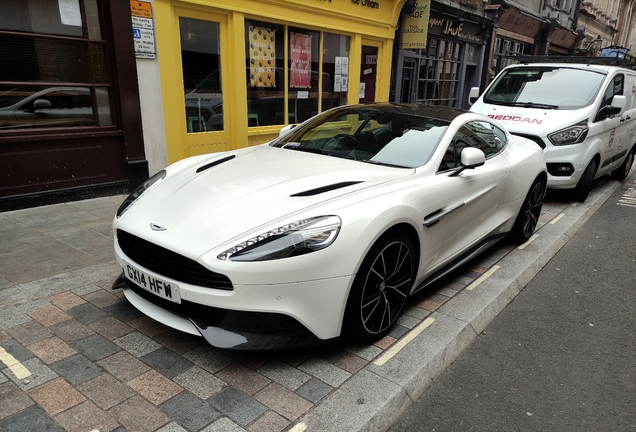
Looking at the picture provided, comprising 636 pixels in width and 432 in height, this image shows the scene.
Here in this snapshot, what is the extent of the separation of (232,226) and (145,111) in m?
4.52

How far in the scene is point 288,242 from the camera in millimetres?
2436

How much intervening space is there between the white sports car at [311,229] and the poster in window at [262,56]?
4.24m

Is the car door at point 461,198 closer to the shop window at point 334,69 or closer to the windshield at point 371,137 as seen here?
the windshield at point 371,137

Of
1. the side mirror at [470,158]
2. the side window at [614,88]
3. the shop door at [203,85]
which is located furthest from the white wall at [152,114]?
the side window at [614,88]

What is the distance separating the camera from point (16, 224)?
488cm

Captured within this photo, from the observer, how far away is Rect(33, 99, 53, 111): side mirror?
551 centimetres

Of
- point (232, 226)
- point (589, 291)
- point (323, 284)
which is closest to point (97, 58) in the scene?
point (232, 226)

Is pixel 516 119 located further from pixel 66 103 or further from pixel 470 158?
pixel 66 103

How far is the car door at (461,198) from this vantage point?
3277mm

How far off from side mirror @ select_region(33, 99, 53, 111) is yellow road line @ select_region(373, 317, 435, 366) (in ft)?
16.9

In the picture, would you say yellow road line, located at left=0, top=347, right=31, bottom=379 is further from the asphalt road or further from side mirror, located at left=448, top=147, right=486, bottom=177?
side mirror, located at left=448, top=147, right=486, bottom=177

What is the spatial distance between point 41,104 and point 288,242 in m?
4.73

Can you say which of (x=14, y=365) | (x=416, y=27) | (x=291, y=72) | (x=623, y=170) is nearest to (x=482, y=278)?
(x=14, y=365)

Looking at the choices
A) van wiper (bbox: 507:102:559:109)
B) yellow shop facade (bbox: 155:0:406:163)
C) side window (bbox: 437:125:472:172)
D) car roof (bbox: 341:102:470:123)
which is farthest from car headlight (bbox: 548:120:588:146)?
yellow shop facade (bbox: 155:0:406:163)
